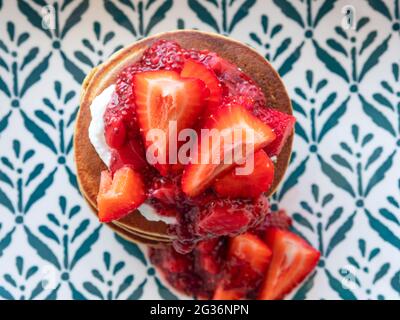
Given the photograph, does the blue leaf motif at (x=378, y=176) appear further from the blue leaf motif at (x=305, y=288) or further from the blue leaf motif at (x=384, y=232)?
the blue leaf motif at (x=305, y=288)

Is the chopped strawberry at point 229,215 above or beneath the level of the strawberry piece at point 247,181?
beneath

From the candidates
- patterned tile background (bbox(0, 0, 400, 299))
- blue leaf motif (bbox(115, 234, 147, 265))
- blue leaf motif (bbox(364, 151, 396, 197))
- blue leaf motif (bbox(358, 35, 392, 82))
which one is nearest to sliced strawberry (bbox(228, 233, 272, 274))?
patterned tile background (bbox(0, 0, 400, 299))

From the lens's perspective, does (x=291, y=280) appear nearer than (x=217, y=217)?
No

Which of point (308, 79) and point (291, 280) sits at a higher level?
point (308, 79)

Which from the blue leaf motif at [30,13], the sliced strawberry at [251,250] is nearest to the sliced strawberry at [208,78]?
the sliced strawberry at [251,250]
